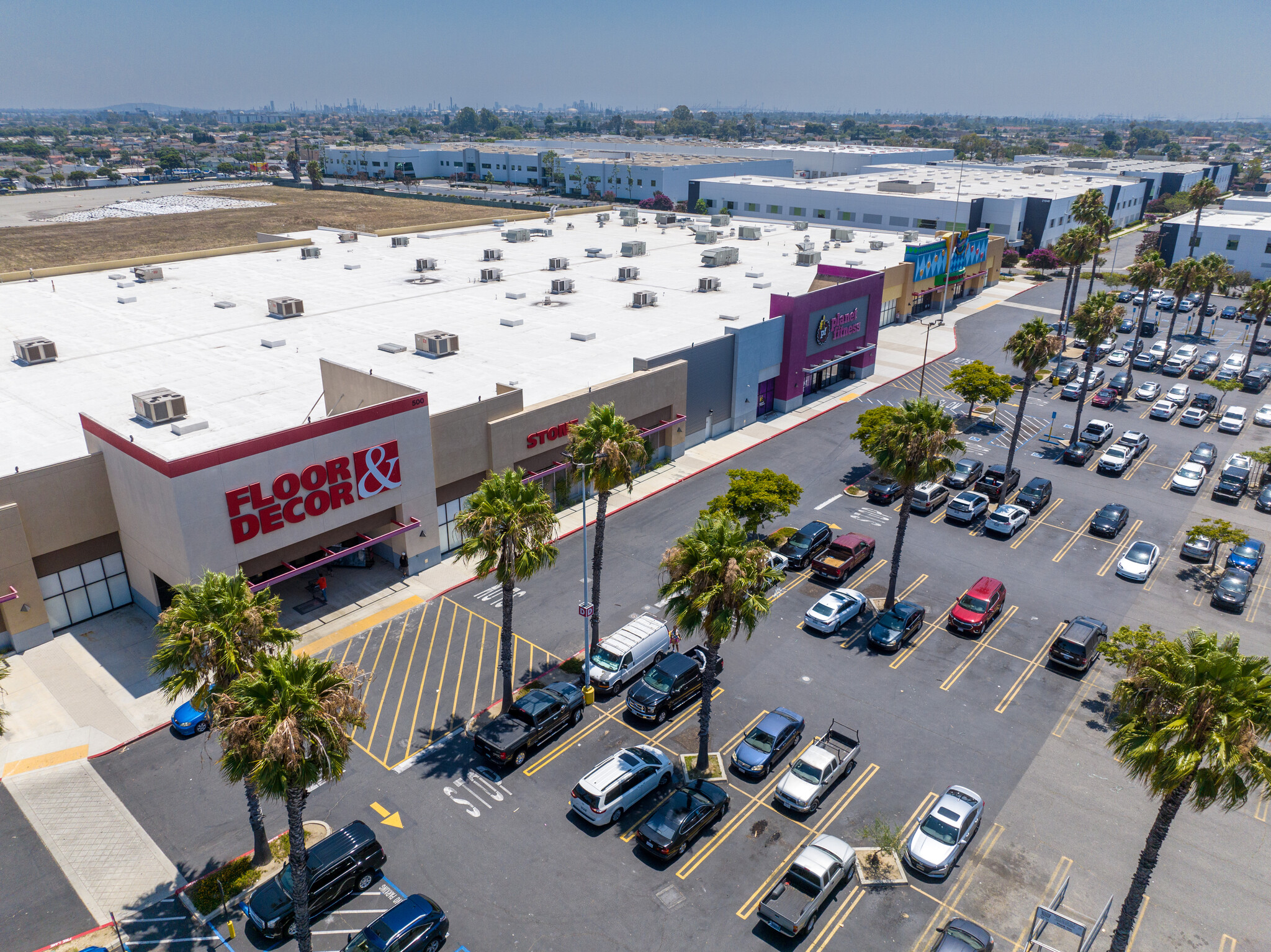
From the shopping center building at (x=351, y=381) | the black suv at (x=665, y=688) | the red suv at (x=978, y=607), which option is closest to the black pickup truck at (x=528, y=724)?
the black suv at (x=665, y=688)

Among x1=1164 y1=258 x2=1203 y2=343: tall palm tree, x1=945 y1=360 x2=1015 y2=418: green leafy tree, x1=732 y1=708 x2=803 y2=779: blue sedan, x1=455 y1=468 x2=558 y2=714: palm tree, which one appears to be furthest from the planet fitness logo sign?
x1=1164 y1=258 x2=1203 y2=343: tall palm tree

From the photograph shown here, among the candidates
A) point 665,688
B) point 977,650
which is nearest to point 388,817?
point 665,688

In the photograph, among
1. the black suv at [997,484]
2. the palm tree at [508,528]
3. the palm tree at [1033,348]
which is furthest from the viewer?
the black suv at [997,484]

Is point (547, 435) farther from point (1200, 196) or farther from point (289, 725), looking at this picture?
point (1200, 196)

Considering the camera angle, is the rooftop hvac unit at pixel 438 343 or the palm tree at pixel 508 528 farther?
the rooftop hvac unit at pixel 438 343

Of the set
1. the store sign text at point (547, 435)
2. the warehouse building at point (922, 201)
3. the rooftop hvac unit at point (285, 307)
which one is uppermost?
the warehouse building at point (922, 201)

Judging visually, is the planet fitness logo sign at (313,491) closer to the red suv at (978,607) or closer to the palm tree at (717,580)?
the palm tree at (717,580)

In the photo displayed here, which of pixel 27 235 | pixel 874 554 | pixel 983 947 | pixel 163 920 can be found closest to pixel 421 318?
pixel 874 554

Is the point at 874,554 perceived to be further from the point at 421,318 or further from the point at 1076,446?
the point at 421,318
